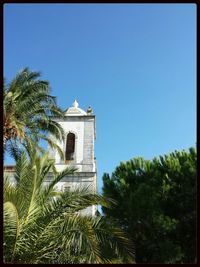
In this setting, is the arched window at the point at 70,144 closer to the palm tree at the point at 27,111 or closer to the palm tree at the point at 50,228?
the palm tree at the point at 27,111

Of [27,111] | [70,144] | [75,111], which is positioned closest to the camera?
[27,111]

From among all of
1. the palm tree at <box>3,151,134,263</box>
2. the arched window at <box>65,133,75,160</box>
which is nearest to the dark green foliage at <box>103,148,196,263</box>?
the palm tree at <box>3,151,134,263</box>

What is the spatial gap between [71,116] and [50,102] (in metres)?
11.5

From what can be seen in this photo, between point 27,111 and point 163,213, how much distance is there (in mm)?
8876

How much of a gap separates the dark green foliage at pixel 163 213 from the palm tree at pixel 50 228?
7.24m

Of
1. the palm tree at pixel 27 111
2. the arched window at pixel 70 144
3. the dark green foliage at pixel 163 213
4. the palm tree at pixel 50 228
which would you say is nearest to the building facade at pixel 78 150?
the arched window at pixel 70 144

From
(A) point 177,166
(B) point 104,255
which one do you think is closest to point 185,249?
(A) point 177,166

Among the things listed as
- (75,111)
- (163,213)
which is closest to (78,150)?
A: (75,111)

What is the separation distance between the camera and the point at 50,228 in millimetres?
9547

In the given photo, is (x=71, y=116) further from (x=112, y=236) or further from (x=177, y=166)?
(x=112, y=236)

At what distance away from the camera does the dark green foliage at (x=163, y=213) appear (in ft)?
55.9

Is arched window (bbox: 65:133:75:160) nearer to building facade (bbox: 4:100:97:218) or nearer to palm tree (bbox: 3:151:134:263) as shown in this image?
building facade (bbox: 4:100:97:218)

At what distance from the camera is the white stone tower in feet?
76.3

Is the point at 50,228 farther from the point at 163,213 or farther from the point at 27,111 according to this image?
the point at 163,213
